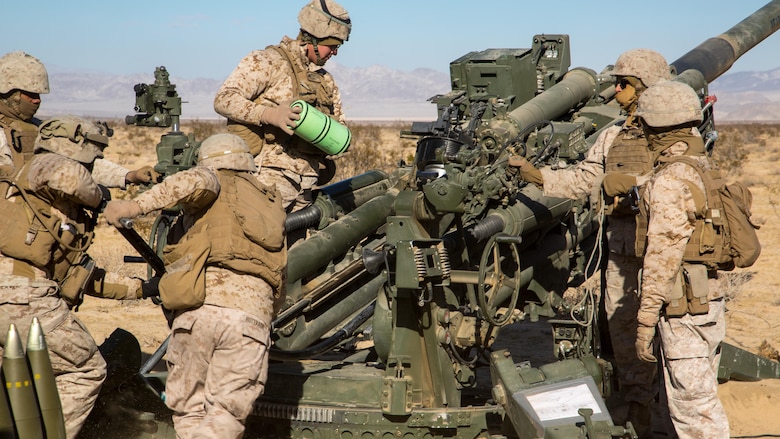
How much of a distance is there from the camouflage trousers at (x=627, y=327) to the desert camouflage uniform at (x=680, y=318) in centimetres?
90

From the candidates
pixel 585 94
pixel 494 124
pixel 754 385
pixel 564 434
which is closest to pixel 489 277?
pixel 564 434

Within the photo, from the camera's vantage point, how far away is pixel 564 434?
4.70 meters

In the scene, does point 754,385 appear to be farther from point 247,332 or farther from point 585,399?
point 247,332

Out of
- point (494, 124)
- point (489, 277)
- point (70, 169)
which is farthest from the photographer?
point (494, 124)

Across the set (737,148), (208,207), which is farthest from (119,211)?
(737,148)

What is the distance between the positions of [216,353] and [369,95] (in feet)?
473

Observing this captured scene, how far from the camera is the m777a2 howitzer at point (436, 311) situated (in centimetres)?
568

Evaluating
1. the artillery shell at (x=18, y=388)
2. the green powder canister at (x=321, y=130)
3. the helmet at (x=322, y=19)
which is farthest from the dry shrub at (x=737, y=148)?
the artillery shell at (x=18, y=388)

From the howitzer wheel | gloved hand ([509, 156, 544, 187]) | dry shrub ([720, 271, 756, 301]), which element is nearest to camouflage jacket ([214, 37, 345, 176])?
gloved hand ([509, 156, 544, 187])

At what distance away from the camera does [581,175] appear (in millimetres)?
6727

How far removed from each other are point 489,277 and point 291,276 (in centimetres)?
148

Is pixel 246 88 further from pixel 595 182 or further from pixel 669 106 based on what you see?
pixel 669 106

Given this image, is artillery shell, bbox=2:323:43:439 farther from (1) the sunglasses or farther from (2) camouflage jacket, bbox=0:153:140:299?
(1) the sunglasses

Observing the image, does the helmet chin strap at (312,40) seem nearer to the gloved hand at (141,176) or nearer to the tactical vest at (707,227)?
the gloved hand at (141,176)
